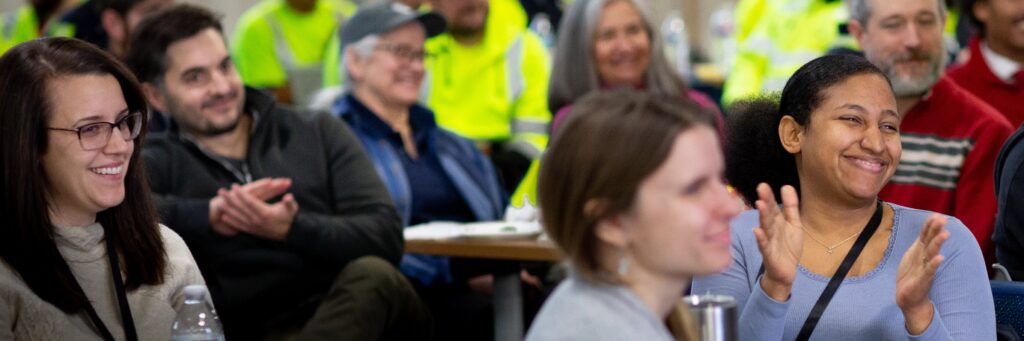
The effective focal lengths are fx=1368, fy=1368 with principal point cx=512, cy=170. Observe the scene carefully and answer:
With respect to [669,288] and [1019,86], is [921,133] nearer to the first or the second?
[1019,86]

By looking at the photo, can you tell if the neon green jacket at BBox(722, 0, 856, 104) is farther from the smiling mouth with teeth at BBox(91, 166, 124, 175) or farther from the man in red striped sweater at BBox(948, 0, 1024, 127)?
the smiling mouth with teeth at BBox(91, 166, 124, 175)

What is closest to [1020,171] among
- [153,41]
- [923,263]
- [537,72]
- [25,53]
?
[923,263]

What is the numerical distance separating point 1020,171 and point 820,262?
0.73 metres

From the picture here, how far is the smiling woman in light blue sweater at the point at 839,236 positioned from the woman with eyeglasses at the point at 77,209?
41.7 inches

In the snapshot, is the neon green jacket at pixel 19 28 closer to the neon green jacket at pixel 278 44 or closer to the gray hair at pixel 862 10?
the neon green jacket at pixel 278 44

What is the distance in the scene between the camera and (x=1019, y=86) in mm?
4219

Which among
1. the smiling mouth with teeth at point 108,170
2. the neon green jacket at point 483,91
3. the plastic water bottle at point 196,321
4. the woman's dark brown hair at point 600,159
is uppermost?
the woman's dark brown hair at point 600,159

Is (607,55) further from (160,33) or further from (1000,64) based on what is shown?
(160,33)

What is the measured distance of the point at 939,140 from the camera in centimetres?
378

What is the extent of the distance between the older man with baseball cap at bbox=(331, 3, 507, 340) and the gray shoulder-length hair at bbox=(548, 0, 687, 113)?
16.0 inches

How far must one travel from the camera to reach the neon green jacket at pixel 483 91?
5883 millimetres

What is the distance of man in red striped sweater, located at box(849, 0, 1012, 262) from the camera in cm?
371

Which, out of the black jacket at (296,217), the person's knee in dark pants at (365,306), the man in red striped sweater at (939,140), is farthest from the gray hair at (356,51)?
the man in red striped sweater at (939,140)

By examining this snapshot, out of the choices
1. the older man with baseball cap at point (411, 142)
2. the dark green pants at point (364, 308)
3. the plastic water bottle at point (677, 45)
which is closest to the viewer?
the dark green pants at point (364, 308)
